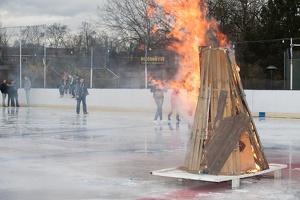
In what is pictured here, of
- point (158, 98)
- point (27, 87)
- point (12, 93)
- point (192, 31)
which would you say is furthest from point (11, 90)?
point (192, 31)

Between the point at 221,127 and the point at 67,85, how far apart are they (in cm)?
2538

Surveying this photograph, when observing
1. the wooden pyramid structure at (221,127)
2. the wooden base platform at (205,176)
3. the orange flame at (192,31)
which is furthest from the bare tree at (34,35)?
the wooden base platform at (205,176)

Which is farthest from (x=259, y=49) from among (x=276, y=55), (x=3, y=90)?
(x=3, y=90)

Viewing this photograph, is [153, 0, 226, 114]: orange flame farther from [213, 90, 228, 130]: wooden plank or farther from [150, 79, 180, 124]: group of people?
[150, 79, 180, 124]: group of people

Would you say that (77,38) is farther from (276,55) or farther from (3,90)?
(276,55)

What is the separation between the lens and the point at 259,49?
29.4m

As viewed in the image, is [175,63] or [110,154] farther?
[175,63]

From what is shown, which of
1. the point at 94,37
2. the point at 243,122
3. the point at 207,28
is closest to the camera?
the point at 243,122

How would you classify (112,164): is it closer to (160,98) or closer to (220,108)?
(220,108)

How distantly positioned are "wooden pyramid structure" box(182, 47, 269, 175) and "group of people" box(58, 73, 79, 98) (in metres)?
24.1

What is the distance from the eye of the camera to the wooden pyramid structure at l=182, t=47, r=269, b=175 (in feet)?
30.5

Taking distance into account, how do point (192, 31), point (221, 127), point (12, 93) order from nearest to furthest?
point (221, 127) → point (192, 31) → point (12, 93)

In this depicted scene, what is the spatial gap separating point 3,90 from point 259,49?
14.7 meters

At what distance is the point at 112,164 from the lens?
458 inches
